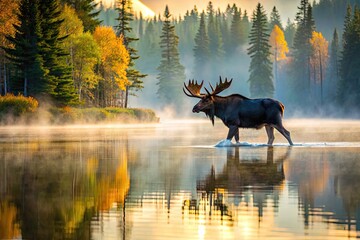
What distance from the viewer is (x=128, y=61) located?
81688 mm

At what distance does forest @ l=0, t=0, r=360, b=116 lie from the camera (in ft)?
197

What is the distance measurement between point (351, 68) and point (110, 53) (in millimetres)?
37788

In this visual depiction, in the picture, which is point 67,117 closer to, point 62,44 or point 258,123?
point 62,44

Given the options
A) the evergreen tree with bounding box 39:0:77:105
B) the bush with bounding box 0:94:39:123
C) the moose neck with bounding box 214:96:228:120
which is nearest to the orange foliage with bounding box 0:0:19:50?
the evergreen tree with bounding box 39:0:77:105

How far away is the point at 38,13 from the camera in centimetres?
6088

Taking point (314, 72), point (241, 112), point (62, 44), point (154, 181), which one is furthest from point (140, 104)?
point (154, 181)

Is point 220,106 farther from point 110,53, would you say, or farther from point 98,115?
point 110,53

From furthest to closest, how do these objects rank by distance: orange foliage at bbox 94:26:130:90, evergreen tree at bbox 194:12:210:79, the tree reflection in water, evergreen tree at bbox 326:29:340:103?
evergreen tree at bbox 194:12:210:79 < evergreen tree at bbox 326:29:340:103 < orange foliage at bbox 94:26:130:90 < the tree reflection in water

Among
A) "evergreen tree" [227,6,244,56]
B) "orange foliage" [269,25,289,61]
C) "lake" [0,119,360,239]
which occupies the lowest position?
"lake" [0,119,360,239]

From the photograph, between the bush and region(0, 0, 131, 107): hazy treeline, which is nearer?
the bush

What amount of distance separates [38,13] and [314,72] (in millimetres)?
69952

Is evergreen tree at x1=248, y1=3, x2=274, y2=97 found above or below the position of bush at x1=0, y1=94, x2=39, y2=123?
above

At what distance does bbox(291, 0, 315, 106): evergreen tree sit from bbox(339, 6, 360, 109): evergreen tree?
59.6ft

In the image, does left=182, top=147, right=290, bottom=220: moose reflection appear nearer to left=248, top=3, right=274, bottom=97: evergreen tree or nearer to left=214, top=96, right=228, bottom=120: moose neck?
left=214, top=96, right=228, bottom=120: moose neck
